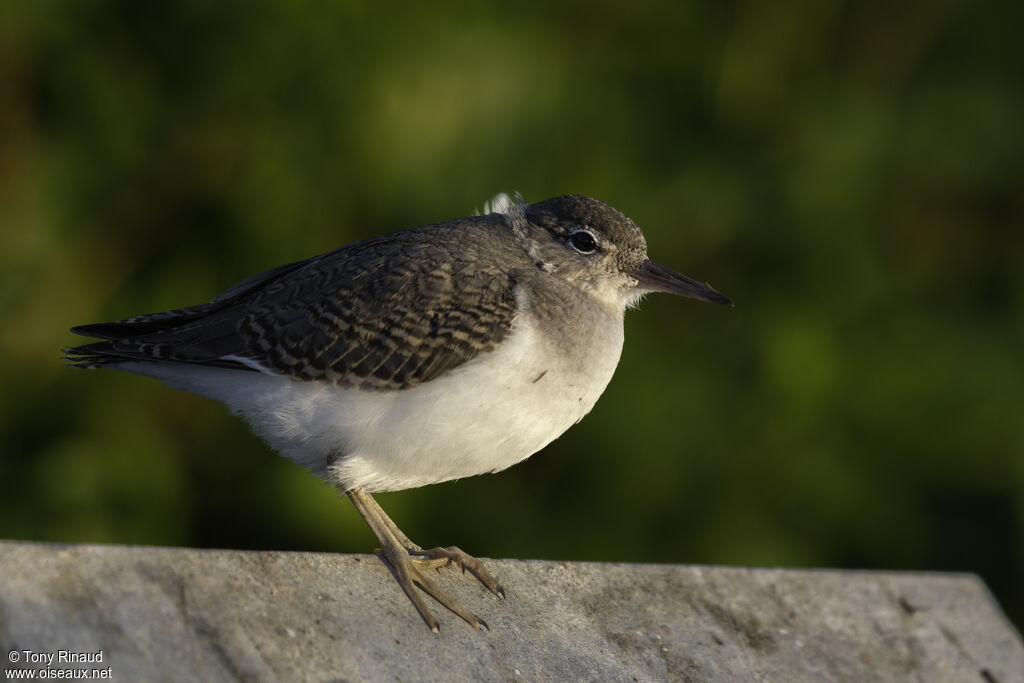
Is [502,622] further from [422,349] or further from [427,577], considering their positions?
[422,349]

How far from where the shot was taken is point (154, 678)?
10.5ft

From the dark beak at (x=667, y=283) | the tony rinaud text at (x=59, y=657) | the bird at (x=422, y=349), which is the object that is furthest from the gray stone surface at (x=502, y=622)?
the dark beak at (x=667, y=283)

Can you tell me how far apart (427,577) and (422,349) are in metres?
0.88

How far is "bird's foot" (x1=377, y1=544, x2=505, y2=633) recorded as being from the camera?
404 cm

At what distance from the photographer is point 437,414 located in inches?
161

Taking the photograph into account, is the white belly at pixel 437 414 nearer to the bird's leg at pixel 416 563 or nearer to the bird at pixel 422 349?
the bird at pixel 422 349

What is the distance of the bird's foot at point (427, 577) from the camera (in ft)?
13.3

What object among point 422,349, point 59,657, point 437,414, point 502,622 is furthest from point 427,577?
point 59,657

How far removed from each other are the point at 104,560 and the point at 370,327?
1.28m

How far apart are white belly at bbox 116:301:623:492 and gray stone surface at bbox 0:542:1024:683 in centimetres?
41

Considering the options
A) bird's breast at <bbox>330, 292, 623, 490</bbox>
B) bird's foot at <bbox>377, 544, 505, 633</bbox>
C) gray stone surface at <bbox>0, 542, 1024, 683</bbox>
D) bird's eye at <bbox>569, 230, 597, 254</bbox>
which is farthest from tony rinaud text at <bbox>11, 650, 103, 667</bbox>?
bird's eye at <bbox>569, 230, 597, 254</bbox>

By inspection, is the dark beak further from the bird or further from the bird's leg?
the bird's leg

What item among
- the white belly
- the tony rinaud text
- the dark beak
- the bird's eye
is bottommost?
the tony rinaud text

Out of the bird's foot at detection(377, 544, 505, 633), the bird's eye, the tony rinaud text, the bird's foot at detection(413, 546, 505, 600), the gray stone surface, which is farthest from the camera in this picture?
the bird's eye
